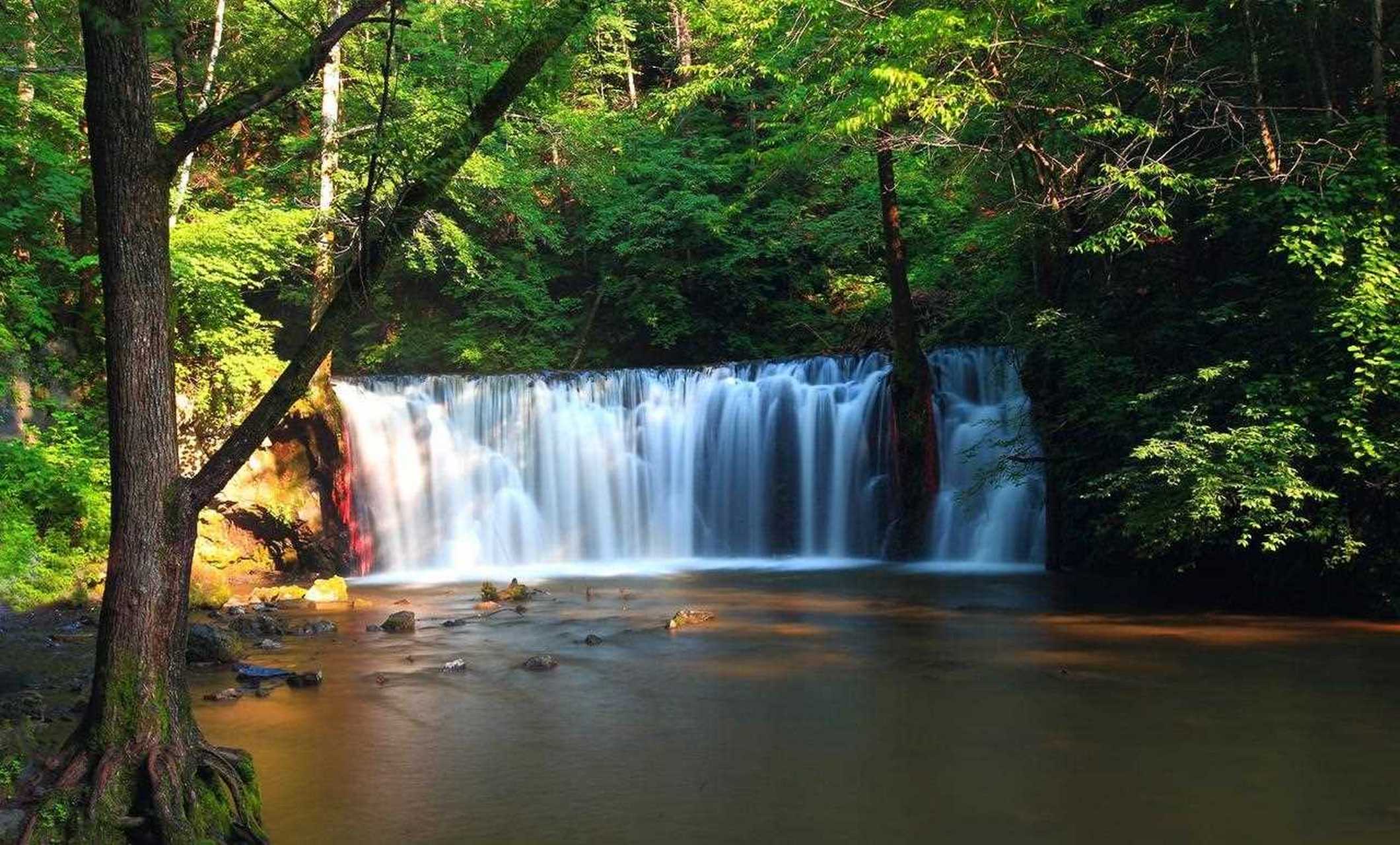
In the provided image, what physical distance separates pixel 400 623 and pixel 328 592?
2.92m

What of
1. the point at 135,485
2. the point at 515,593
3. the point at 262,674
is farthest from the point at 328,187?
the point at 135,485

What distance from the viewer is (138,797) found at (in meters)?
4.77

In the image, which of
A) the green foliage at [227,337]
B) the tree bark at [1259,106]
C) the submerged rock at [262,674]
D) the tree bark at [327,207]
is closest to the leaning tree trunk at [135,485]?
the submerged rock at [262,674]

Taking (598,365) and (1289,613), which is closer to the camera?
(1289,613)

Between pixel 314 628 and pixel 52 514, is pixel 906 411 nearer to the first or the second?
pixel 314 628

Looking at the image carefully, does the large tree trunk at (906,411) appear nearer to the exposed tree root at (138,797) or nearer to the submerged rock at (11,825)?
the exposed tree root at (138,797)

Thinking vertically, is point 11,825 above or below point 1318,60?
below

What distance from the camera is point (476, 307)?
25.8 m

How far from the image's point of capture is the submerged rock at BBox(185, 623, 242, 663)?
416 inches

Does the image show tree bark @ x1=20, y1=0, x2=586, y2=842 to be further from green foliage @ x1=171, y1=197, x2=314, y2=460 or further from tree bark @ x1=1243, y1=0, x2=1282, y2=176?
green foliage @ x1=171, y1=197, x2=314, y2=460

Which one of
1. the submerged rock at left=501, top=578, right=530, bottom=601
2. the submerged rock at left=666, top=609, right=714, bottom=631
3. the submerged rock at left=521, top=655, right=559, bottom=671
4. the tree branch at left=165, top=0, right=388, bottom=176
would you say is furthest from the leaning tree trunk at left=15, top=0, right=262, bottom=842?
the submerged rock at left=501, top=578, right=530, bottom=601

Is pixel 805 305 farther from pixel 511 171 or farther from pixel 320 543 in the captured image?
pixel 320 543

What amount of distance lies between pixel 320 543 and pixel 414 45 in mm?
9212

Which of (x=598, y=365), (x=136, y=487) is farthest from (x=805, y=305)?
(x=136, y=487)
